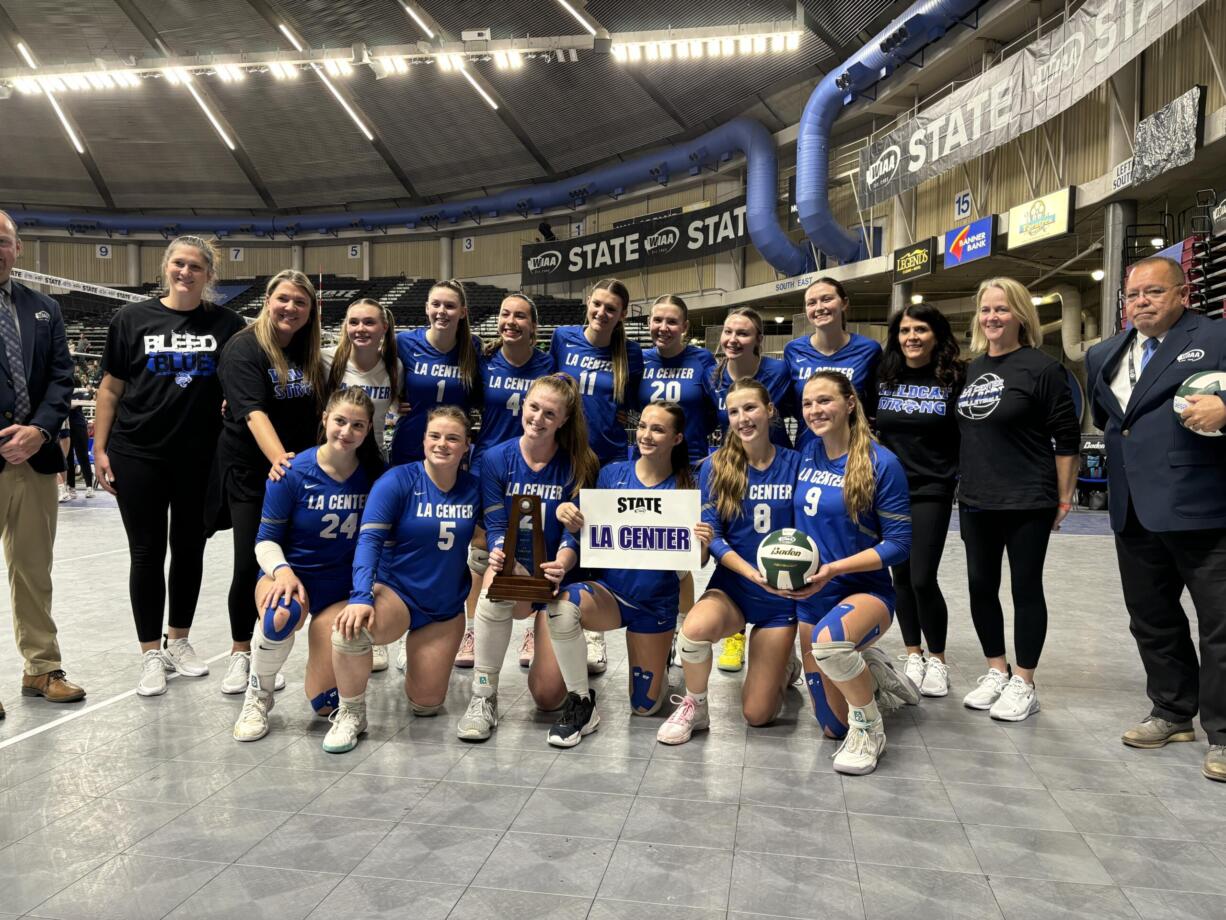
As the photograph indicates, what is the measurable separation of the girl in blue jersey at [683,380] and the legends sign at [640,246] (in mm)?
18225

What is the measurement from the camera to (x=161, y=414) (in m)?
3.51

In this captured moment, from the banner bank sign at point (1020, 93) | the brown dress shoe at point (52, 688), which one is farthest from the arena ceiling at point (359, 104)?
the brown dress shoe at point (52, 688)

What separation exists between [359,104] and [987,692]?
26.2 meters

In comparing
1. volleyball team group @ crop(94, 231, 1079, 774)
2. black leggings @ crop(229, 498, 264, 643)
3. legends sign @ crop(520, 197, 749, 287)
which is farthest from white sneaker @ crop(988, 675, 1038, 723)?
legends sign @ crop(520, 197, 749, 287)

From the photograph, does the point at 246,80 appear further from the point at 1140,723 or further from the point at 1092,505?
the point at 1140,723

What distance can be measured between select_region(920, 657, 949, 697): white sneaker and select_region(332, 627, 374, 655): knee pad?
241cm

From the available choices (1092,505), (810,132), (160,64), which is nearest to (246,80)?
(160,64)

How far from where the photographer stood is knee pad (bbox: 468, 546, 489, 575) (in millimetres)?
3887

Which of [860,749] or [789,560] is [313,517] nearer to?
[789,560]

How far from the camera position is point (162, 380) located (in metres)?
3.53

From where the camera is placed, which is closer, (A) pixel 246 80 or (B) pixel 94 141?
(A) pixel 246 80

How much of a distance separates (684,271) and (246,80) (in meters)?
14.5

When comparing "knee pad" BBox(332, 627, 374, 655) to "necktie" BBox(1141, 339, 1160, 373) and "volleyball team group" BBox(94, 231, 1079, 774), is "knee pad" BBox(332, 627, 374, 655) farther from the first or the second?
"necktie" BBox(1141, 339, 1160, 373)

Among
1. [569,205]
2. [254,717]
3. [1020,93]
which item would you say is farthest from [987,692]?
[569,205]
